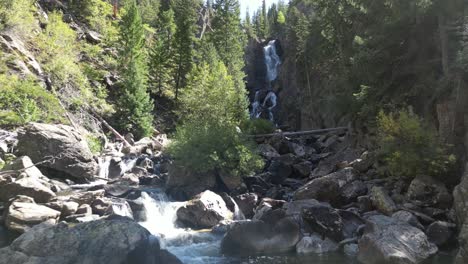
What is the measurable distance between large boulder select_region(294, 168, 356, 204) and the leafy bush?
2355 mm

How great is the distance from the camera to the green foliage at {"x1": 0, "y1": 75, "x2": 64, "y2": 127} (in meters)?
25.1

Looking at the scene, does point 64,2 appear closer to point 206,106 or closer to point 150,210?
point 206,106

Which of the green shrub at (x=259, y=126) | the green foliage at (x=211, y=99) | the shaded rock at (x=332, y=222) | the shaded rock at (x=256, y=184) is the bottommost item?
the shaded rock at (x=332, y=222)

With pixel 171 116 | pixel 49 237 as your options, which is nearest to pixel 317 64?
pixel 171 116

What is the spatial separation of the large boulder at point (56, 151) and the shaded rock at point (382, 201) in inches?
633

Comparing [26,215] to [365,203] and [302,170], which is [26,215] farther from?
[302,170]

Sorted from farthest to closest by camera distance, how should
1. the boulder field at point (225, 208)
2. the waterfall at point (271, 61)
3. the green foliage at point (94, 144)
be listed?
1. the waterfall at point (271, 61)
2. the green foliage at point (94, 144)
3. the boulder field at point (225, 208)

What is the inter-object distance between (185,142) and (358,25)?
18.7 meters

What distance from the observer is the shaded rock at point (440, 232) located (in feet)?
43.2

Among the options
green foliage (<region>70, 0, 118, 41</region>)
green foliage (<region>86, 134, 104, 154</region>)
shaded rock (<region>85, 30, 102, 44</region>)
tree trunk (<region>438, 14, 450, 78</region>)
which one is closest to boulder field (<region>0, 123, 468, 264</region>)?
green foliage (<region>86, 134, 104, 154</region>)

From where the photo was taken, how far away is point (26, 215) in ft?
50.0

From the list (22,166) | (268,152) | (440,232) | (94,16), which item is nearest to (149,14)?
(94,16)

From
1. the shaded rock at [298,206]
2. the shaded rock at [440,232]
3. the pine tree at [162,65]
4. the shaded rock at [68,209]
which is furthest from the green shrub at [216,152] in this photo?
the pine tree at [162,65]

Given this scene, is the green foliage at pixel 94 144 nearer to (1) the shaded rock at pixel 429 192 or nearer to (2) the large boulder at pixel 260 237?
(2) the large boulder at pixel 260 237
